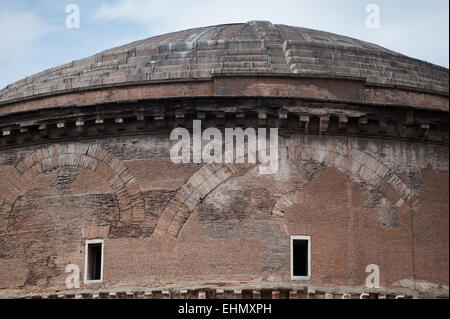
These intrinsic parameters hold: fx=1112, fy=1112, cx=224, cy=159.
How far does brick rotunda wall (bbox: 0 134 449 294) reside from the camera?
17375 millimetres

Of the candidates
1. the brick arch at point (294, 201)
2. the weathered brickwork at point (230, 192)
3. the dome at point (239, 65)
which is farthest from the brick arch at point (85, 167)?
the brick arch at point (294, 201)

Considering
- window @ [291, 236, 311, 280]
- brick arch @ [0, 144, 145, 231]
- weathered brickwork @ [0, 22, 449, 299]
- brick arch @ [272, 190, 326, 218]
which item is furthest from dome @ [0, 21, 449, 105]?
window @ [291, 236, 311, 280]

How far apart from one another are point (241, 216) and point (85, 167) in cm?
281

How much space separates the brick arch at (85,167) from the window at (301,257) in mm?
2467

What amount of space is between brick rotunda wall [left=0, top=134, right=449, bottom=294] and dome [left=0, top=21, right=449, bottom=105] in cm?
147

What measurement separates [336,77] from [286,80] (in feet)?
2.71

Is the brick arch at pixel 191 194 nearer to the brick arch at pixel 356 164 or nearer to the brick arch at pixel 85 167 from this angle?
the brick arch at pixel 85 167

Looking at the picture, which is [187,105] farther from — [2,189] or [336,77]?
[2,189]

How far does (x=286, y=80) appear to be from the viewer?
18406mm

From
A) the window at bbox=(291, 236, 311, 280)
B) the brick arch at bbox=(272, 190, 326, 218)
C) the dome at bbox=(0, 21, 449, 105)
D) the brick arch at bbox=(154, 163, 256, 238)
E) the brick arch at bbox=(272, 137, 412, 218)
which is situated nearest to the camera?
the window at bbox=(291, 236, 311, 280)

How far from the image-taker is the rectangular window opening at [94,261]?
17922 millimetres

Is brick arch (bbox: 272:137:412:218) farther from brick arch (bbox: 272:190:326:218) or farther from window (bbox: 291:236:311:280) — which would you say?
window (bbox: 291:236:311:280)

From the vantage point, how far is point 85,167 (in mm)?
18359
